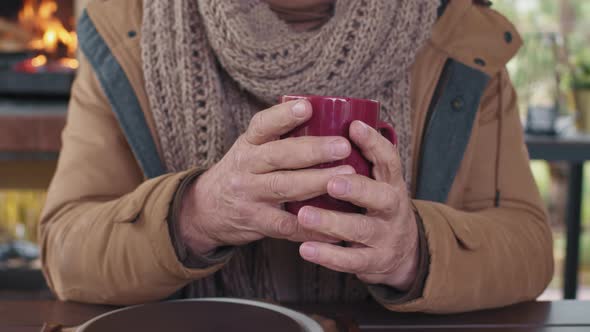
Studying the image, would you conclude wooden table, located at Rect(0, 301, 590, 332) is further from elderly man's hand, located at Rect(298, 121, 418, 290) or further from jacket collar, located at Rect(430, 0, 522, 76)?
jacket collar, located at Rect(430, 0, 522, 76)

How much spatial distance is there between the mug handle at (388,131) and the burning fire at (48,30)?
2121mm

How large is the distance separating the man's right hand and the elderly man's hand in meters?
0.02

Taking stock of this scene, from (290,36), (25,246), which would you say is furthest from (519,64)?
(25,246)

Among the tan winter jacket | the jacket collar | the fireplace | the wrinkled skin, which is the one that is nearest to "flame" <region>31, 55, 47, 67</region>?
the fireplace

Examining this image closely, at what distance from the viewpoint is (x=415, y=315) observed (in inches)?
30.5

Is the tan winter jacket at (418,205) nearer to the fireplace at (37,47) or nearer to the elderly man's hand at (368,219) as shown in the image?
the elderly man's hand at (368,219)

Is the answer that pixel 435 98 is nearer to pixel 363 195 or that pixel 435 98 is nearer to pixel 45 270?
pixel 363 195

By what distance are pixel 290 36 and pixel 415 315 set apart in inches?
18.1

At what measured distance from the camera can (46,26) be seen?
8.38 ft

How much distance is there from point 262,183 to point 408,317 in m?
0.28

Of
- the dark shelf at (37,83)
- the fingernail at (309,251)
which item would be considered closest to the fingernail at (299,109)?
the fingernail at (309,251)

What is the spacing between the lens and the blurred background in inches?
74.2

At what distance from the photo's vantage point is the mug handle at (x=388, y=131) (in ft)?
2.12

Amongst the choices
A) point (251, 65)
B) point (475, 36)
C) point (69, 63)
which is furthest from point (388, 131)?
point (69, 63)
